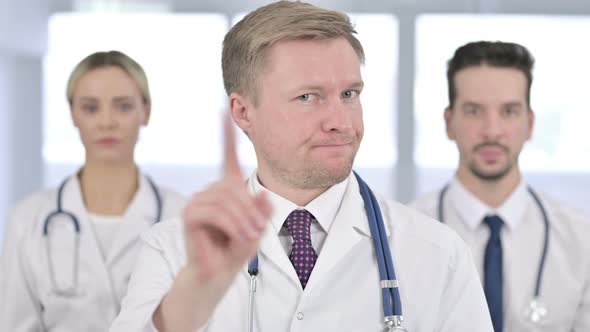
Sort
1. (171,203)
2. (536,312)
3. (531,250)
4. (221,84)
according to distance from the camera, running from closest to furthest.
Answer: (536,312)
(531,250)
(171,203)
(221,84)

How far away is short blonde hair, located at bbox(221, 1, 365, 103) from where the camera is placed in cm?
175

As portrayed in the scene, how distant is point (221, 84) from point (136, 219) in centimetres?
122

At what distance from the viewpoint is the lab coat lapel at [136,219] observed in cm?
254

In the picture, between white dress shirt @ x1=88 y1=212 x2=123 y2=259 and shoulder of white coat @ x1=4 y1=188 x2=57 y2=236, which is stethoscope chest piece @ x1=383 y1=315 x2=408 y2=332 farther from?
shoulder of white coat @ x1=4 y1=188 x2=57 y2=236

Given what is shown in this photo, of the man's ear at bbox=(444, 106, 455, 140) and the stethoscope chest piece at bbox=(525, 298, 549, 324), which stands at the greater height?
the man's ear at bbox=(444, 106, 455, 140)

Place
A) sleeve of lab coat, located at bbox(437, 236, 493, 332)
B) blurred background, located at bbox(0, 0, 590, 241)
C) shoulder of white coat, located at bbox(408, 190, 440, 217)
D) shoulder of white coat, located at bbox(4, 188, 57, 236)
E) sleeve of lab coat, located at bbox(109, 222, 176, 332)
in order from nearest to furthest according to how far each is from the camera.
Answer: sleeve of lab coat, located at bbox(109, 222, 176, 332) < sleeve of lab coat, located at bbox(437, 236, 493, 332) < shoulder of white coat, located at bbox(4, 188, 57, 236) < shoulder of white coat, located at bbox(408, 190, 440, 217) < blurred background, located at bbox(0, 0, 590, 241)

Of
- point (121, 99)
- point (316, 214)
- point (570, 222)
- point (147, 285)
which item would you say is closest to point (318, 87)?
point (316, 214)

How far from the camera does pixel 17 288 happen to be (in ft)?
8.04

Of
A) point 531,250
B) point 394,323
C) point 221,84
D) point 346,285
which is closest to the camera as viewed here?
point 394,323

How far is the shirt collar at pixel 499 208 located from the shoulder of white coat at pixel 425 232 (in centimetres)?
75

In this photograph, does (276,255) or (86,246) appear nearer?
(276,255)

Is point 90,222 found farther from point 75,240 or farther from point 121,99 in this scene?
point 121,99

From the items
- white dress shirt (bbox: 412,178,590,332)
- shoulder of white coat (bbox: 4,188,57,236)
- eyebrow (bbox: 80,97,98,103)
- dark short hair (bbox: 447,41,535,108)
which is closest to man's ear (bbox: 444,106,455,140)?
dark short hair (bbox: 447,41,535,108)

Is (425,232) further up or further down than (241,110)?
further down
